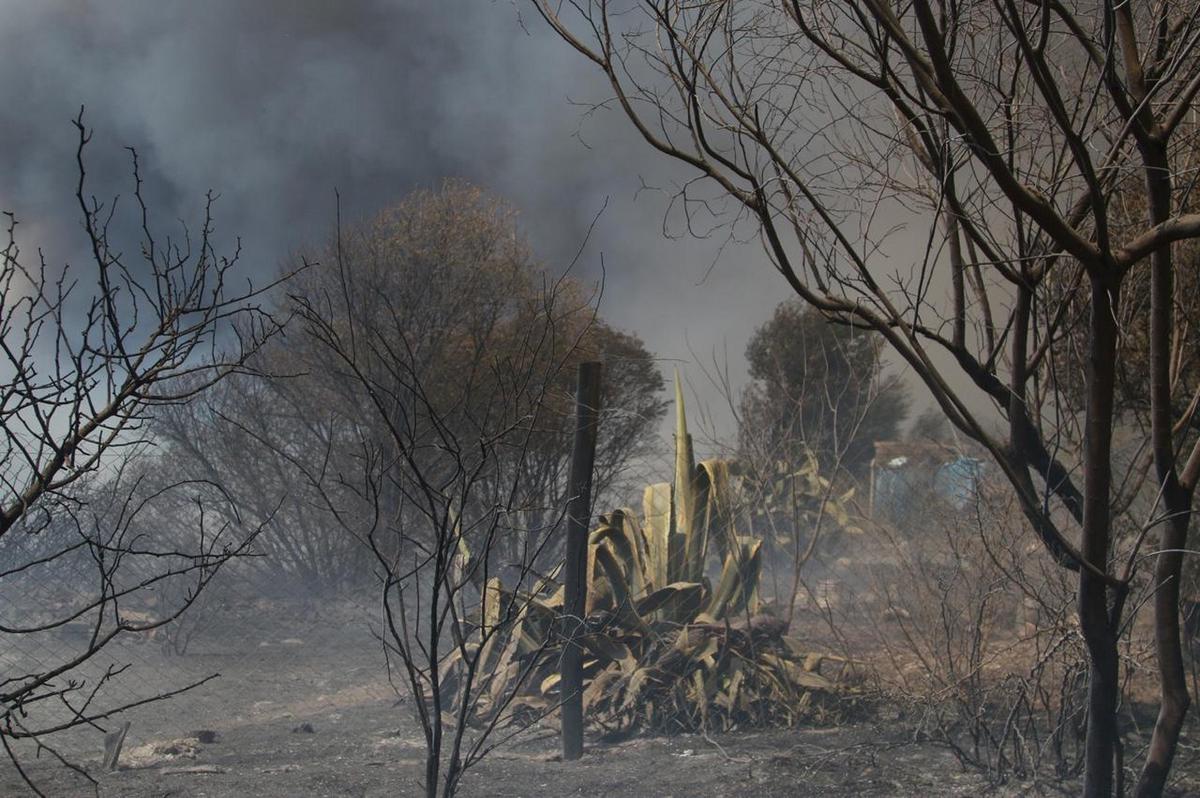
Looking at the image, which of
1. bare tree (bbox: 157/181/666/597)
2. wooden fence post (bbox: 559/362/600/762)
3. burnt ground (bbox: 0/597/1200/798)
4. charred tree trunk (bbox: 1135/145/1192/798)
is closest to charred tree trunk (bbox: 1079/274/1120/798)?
charred tree trunk (bbox: 1135/145/1192/798)

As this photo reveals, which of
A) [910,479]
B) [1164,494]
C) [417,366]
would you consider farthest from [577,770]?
[910,479]

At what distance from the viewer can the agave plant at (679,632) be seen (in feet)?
19.5

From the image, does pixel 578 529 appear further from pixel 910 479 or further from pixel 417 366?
pixel 910 479

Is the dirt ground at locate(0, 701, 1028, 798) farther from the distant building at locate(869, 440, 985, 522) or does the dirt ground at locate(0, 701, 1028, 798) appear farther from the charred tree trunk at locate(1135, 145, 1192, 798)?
the distant building at locate(869, 440, 985, 522)

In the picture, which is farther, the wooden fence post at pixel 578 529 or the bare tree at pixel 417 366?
the bare tree at pixel 417 366

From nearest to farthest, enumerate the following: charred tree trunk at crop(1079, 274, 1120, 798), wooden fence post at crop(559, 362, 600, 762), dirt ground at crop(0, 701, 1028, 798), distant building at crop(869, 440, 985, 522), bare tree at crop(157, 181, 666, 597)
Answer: charred tree trunk at crop(1079, 274, 1120, 798), dirt ground at crop(0, 701, 1028, 798), wooden fence post at crop(559, 362, 600, 762), distant building at crop(869, 440, 985, 522), bare tree at crop(157, 181, 666, 597)

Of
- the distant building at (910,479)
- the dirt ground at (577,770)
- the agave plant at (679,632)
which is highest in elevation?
the distant building at (910,479)

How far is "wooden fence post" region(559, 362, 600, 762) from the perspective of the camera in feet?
16.2

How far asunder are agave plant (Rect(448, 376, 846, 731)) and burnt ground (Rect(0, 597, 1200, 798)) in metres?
0.20

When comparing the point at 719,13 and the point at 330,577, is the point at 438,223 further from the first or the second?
the point at 719,13

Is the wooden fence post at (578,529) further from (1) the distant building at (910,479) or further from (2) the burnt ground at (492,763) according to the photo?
(1) the distant building at (910,479)

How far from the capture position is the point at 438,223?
453 inches

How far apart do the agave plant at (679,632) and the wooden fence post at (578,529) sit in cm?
32

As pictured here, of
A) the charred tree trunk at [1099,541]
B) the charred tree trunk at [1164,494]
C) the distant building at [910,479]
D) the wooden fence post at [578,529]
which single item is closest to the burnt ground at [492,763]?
the wooden fence post at [578,529]
